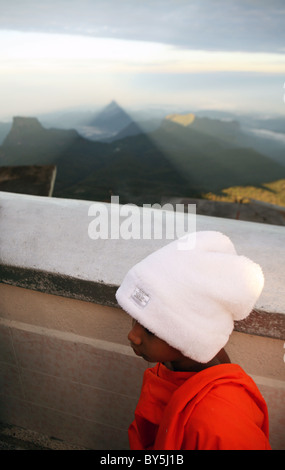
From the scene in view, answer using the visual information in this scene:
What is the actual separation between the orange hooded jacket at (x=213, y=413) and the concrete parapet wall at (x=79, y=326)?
31cm

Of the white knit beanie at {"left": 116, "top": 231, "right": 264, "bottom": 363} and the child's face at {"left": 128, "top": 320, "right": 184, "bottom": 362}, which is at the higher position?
the white knit beanie at {"left": 116, "top": 231, "right": 264, "bottom": 363}

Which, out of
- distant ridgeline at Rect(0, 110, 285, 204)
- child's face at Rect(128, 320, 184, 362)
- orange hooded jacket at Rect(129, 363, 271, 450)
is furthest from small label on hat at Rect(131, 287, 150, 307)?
distant ridgeline at Rect(0, 110, 285, 204)

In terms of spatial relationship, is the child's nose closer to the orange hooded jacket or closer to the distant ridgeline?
the orange hooded jacket

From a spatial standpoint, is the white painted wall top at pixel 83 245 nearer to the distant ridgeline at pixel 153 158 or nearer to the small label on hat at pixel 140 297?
the small label on hat at pixel 140 297

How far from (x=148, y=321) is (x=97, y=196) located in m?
48.2

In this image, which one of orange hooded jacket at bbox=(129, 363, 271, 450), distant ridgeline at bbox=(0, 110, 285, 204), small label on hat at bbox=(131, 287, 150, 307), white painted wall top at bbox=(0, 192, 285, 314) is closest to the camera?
orange hooded jacket at bbox=(129, 363, 271, 450)

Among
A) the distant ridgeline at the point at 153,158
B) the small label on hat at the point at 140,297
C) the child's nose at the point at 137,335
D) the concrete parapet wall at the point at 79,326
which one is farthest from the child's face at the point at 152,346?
the distant ridgeline at the point at 153,158

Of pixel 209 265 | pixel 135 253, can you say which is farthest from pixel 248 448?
pixel 135 253

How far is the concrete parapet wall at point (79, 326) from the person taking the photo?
5.16 ft

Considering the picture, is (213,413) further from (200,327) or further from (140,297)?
(140,297)

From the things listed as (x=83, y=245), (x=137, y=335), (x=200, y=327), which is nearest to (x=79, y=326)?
(x=83, y=245)

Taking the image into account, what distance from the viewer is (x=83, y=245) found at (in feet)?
5.61

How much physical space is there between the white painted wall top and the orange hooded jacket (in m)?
0.35

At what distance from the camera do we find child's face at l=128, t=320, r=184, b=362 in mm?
1185
